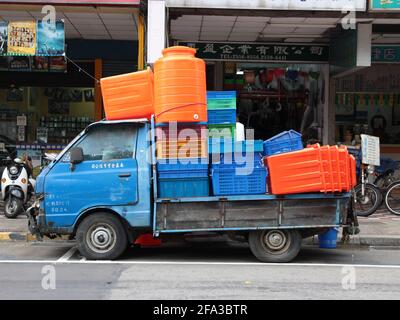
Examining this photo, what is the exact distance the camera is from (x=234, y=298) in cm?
577

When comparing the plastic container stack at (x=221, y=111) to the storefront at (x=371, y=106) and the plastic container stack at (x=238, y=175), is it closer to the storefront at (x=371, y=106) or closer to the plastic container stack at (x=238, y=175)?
the plastic container stack at (x=238, y=175)

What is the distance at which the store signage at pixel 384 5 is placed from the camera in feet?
34.6

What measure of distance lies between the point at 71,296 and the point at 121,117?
9.18ft

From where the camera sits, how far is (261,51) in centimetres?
1398

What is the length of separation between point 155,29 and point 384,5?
14.0 ft

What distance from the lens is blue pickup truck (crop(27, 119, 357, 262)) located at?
24.5ft

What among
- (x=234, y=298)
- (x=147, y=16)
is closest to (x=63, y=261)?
(x=234, y=298)

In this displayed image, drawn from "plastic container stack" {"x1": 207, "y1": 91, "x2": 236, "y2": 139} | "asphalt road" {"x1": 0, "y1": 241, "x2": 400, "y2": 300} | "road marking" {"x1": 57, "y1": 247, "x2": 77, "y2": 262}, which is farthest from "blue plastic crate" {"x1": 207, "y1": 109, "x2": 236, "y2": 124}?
"road marking" {"x1": 57, "y1": 247, "x2": 77, "y2": 262}

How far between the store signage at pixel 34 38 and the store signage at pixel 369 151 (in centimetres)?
606

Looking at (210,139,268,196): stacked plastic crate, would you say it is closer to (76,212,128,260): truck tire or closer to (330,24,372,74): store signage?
(76,212,128,260): truck tire

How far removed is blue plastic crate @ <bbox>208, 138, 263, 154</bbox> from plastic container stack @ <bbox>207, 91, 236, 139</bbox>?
11.2 inches

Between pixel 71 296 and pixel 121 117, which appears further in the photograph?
pixel 121 117

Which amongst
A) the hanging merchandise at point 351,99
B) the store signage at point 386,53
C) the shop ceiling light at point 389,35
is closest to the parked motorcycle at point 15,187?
the hanging merchandise at point 351,99

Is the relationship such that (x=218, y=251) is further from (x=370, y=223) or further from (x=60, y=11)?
(x=60, y=11)
